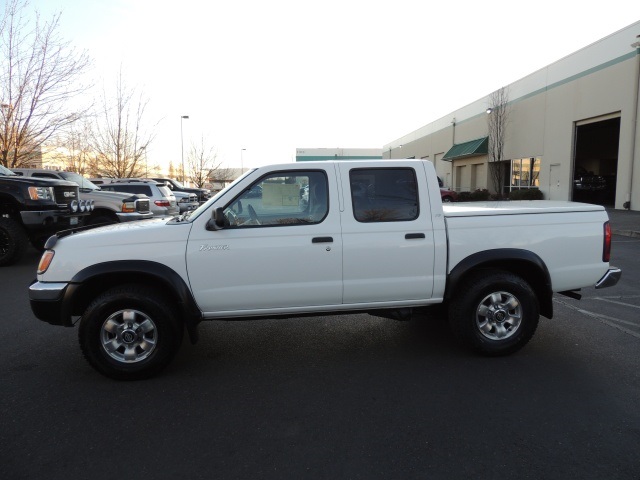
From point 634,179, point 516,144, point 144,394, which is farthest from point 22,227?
point 516,144

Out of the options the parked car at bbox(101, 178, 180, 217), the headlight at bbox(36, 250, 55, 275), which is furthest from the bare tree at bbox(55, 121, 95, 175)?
the headlight at bbox(36, 250, 55, 275)

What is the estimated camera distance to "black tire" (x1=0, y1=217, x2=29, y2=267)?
886 cm

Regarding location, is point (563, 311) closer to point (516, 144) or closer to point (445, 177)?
point (516, 144)

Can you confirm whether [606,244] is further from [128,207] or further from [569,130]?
[569,130]

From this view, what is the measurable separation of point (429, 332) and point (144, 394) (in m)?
3.05

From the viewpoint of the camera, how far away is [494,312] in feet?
14.1

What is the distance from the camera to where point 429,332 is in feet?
16.8

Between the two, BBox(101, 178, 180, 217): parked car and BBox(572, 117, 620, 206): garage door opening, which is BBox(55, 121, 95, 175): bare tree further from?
BBox(572, 117, 620, 206): garage door opening

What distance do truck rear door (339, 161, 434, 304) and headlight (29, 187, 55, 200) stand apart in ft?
24.8

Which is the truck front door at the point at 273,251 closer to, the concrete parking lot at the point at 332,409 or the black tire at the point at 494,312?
the concrete parking lot at the point at 332,409

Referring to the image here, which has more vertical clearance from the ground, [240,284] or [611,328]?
[240,284]

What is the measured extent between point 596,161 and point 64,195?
3819 cm

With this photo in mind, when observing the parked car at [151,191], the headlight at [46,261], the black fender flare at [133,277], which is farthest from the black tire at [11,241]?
the black fender flare at [133,277]

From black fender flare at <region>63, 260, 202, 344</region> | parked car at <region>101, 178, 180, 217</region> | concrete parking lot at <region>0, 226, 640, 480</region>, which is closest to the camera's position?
concrete parking lot at <region>0, 226, 640, 480</region>
